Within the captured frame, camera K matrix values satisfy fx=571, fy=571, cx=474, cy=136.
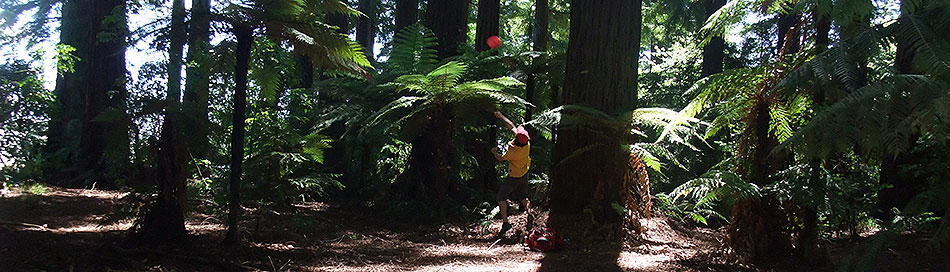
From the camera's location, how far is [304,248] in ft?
18.4

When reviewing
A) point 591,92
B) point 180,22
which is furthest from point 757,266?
point 180,22

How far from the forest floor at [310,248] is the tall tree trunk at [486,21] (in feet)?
13.5

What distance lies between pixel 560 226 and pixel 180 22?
13.3 ft

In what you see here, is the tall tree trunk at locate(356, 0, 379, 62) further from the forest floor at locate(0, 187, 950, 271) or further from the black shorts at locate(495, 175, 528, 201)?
the black shorts at locate(495, 175, 528, 201)

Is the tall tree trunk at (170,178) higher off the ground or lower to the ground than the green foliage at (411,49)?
lower

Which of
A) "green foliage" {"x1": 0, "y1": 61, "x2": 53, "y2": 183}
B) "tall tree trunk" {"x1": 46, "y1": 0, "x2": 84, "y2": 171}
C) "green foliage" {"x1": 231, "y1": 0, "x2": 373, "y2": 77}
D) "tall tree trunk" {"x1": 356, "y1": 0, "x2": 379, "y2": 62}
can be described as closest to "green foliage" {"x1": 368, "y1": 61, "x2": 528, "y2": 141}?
"green foliage" {"x1": 231, "y1": 0, "x2": 373, "y2": 77}

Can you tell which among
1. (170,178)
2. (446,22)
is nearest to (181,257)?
(170,178)

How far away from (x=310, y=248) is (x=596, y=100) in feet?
11.0

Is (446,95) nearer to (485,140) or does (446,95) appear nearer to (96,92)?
(485,140)

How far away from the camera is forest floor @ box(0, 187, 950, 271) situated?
4.23 metres

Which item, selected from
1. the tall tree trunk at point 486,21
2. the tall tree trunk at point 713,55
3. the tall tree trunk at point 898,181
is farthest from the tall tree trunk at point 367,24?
the tall tree trunk at point 898,181

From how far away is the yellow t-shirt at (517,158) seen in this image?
6.59 meters

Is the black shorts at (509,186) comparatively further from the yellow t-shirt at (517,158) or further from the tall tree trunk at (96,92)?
the tall tree trunk at (96,92)

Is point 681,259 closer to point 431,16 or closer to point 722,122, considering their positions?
point 722,122
